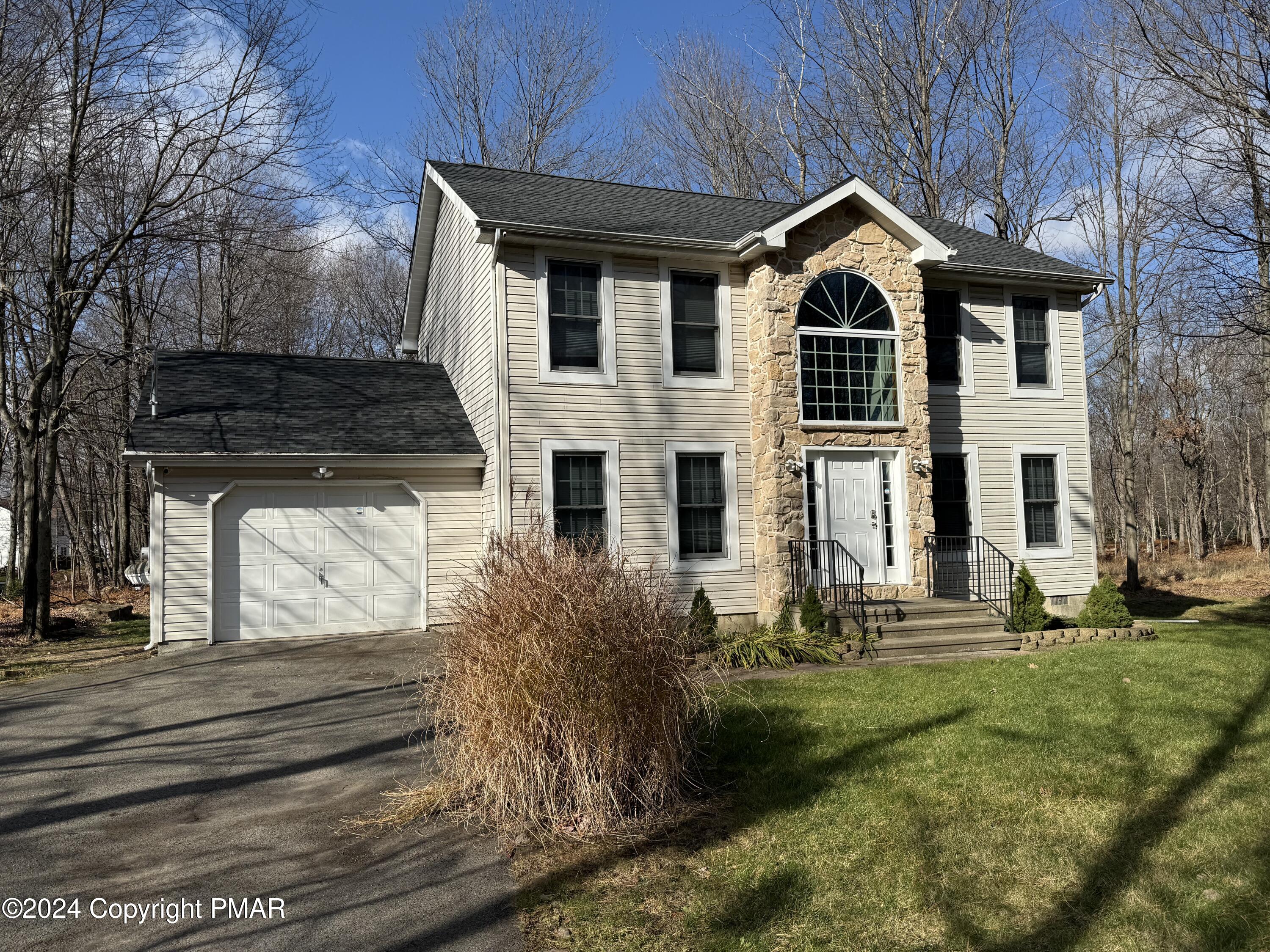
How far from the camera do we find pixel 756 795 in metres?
5.64

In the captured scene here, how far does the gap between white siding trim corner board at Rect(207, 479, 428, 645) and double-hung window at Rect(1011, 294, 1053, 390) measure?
994 centimetres

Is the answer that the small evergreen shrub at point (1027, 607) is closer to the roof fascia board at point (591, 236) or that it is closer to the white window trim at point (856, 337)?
the white window trim at point (856, 337)

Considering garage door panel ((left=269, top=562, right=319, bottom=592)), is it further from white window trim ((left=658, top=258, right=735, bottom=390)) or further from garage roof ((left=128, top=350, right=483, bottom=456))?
white window trim ((left=658, top=258, right=735, bottom=390))

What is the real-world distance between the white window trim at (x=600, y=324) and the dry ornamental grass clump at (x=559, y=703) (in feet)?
22.4

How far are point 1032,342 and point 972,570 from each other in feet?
13.4

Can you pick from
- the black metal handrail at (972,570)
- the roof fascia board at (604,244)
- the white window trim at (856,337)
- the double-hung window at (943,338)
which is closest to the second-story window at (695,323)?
the roof fascia board at (604,244)

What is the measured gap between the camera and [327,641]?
12.3m

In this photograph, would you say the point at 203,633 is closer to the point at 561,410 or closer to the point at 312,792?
the point at 561,410

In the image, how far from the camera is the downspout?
1178 cm

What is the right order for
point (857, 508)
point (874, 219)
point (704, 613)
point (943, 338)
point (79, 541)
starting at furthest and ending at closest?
point (79, 541), point (943, 338), point (874, 219), point (857, 508), point (704, 613)

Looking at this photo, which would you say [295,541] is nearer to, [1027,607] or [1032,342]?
[1027,607]

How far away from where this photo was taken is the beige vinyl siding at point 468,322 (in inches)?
493

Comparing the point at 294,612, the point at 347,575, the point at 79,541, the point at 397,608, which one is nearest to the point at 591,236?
the point at 347,575

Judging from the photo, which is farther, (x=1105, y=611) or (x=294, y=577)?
(x=294, y=577)
